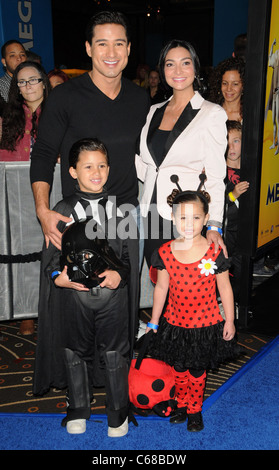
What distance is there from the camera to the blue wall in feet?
23.6

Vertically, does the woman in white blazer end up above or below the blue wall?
below

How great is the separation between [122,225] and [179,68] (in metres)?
0.81

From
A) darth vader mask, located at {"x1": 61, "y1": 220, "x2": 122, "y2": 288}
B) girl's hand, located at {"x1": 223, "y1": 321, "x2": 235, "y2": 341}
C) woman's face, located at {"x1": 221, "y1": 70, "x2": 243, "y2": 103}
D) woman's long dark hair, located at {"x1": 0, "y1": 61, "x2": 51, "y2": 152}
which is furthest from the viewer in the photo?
woman's face, located at {"x1": 221, "y1": 70, "x2": 243, "y2": 103}

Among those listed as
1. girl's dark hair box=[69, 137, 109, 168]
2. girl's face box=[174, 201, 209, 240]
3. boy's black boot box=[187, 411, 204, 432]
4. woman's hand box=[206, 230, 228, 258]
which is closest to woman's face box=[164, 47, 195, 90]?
girl's dark hair box=[69, 137, 109, 168]

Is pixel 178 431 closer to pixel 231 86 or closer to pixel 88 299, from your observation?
pixel 88 299

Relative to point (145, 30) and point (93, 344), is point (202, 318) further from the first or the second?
point (145, 30)

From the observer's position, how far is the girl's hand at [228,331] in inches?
89.8

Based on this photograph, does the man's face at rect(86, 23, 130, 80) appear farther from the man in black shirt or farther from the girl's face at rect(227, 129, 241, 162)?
the girl's face at rect(227, 129, 241, 162)

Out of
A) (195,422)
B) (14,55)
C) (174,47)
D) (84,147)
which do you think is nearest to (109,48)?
(174,47)

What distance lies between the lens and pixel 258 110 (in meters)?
3.14

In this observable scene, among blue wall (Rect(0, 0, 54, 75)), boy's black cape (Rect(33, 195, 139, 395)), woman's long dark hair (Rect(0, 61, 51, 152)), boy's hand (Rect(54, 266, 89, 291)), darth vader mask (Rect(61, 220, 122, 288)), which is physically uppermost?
blue wall (Rect(0, 0, 54, 75))

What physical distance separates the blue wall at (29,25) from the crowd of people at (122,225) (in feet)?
18.5

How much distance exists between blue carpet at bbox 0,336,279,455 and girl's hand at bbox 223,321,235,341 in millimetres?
494
